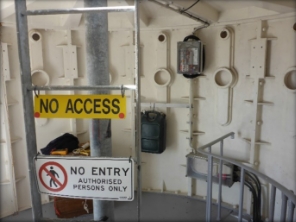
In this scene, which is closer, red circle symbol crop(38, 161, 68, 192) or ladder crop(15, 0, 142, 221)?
ladder crop(15, 0, 142, 221)

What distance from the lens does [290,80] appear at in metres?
3.13

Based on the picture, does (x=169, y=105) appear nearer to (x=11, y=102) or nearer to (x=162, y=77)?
(x=162, y=77)

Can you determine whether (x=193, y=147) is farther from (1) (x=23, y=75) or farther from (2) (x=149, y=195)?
(1) (x=23, y=75)

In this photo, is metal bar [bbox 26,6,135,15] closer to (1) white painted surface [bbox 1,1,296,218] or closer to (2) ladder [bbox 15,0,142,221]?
(2) ladder [bbox 15,0,142,221]

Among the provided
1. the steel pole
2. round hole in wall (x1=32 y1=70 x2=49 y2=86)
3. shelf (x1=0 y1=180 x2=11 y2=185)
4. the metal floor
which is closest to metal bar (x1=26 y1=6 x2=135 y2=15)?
the steel pole

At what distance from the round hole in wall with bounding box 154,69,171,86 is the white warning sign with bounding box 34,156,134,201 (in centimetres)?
248

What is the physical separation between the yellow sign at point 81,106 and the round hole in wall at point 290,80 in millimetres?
2407

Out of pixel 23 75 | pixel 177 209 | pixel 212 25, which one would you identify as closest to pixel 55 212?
pixel 177 209

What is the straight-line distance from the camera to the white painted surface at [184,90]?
10.4ft

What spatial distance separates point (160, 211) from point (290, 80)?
250cm

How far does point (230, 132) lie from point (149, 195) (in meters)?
1.69

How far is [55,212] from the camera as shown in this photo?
12.1ft

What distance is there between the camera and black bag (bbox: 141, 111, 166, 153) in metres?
3.83

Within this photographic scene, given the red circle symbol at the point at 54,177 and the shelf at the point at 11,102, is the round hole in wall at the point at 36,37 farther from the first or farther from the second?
the red circle symbol at the point at 54,177
